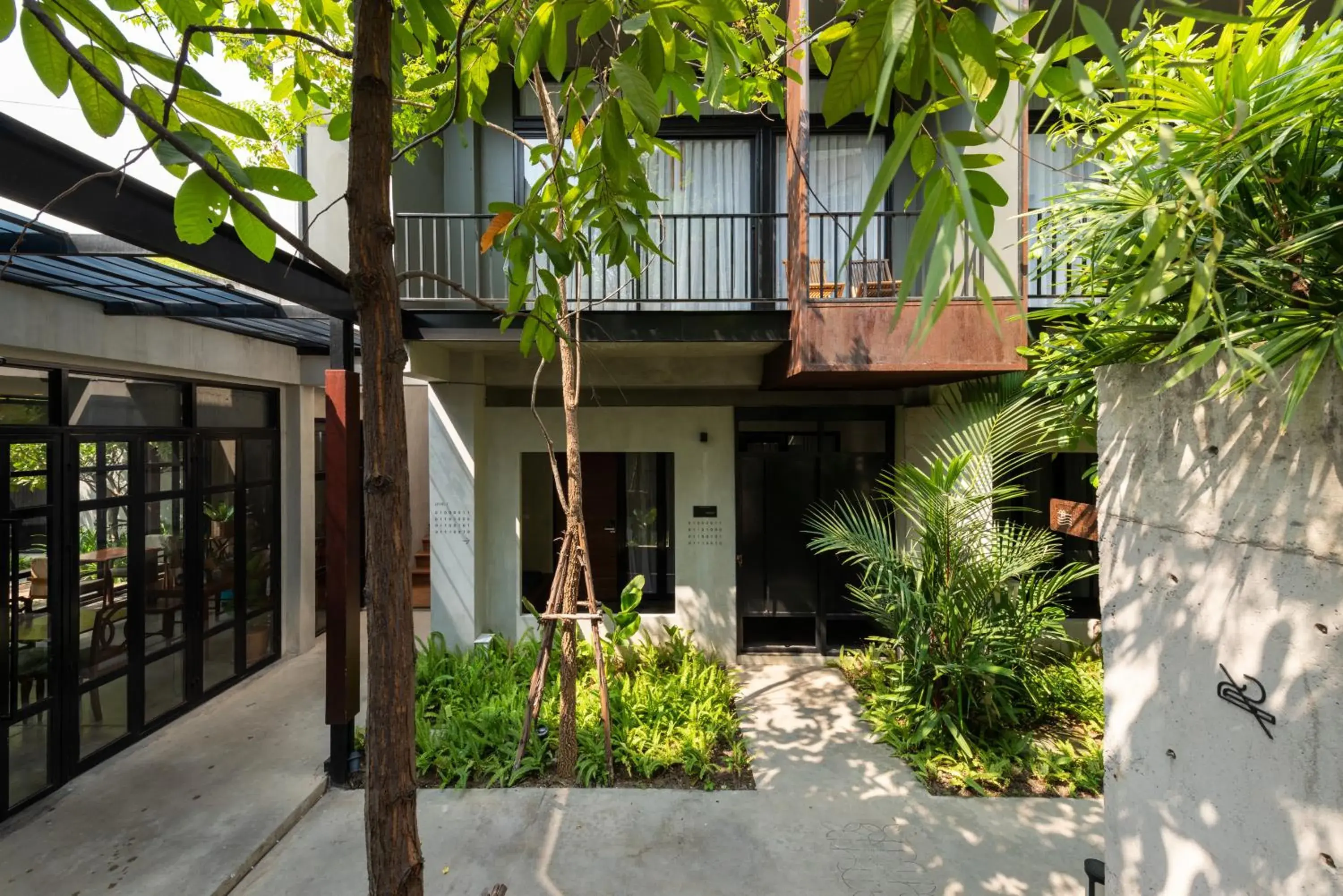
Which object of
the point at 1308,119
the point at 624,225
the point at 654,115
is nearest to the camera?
the point at 654,115

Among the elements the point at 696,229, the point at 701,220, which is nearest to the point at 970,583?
the point at 701,220

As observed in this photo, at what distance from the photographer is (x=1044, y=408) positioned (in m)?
4.03

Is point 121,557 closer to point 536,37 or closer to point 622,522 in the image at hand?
point 622,522

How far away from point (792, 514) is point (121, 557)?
564 cm

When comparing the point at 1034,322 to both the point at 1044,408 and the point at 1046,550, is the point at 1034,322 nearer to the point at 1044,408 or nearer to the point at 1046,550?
the point at 1044,408

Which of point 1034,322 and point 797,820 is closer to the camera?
point 797,820

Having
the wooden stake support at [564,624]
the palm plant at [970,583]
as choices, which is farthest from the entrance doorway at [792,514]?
the wooden stake support at [564,624]

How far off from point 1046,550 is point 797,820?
2.45m

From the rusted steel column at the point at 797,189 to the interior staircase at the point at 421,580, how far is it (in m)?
5.82

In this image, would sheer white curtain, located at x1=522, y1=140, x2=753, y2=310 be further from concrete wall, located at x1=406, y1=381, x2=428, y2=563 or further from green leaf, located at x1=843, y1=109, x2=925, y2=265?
green leaf, located at x1=843, y1=109, x2=925, y2=265

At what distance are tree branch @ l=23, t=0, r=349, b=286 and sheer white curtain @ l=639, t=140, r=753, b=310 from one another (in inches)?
197

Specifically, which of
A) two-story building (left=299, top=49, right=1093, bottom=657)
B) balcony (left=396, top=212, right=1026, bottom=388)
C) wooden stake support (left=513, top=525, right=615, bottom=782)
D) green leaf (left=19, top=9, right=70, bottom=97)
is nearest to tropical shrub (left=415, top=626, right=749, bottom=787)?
wooden stake support (left=513, top=525, right=615, bottom=782)

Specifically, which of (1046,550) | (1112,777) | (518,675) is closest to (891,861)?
(1112,777)

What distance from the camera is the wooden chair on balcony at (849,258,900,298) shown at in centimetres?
512
